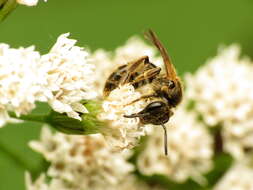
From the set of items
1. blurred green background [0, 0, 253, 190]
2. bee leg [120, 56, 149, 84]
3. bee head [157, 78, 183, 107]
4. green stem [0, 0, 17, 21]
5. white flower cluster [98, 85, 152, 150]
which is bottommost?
white flower cluster [98, 85, 152, 150]

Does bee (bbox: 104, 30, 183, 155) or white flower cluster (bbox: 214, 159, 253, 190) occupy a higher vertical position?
white flower cluster (bbox: 214, 159, 253, 190)

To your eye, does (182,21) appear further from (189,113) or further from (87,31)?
(189,113)

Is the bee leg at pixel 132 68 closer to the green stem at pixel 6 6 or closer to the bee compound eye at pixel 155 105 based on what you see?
the bee compound eye at pixel 155 105

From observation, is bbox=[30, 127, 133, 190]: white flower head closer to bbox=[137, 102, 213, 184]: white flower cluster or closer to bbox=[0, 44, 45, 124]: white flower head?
bbox=[137, 102, 213, 184]: white flower cluster

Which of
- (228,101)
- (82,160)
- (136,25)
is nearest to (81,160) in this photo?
(82,160)

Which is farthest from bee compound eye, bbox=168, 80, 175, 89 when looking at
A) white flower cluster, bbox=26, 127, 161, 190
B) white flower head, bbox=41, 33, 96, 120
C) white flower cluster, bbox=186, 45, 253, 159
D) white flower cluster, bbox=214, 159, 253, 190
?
white flower cluster, bbox=214, 159, 253, 190
